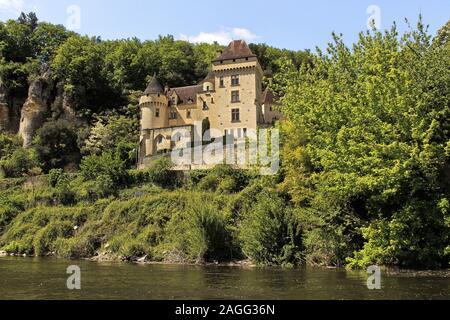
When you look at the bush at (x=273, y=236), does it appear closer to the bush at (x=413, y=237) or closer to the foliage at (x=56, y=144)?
the bush at (x=413, y=237)

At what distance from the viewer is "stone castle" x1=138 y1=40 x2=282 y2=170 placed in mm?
58688

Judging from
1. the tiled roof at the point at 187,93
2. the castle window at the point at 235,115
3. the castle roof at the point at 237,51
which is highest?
the castle roof at the point at 237,51

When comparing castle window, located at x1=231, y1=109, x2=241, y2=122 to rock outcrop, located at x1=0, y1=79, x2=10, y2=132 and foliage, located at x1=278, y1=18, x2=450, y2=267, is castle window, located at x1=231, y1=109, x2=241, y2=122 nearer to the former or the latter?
foliage, located at x1=278, y1=18, x2=450, y2=267

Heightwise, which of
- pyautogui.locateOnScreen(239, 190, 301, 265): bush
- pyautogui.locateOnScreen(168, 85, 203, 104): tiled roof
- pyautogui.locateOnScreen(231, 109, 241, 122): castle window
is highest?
pyautogui.locateOnScreen(168, 85, 203, 104): tiled roof

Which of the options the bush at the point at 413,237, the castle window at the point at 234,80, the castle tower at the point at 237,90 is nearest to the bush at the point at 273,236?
the bush at the point at 413,237

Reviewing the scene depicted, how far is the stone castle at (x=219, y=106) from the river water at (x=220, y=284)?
31.6 metres

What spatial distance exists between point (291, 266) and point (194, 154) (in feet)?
71.7

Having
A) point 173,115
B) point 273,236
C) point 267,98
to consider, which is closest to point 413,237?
point 273,236

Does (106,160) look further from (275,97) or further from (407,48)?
(407,48)

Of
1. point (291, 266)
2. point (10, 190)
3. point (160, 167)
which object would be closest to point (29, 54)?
point (10, 190)

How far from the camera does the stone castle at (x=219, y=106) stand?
2311 inches

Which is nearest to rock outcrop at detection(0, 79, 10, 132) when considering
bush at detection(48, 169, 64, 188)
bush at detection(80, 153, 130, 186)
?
bush at detection(48, 169, 64, 188)

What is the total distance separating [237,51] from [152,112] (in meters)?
13.2
